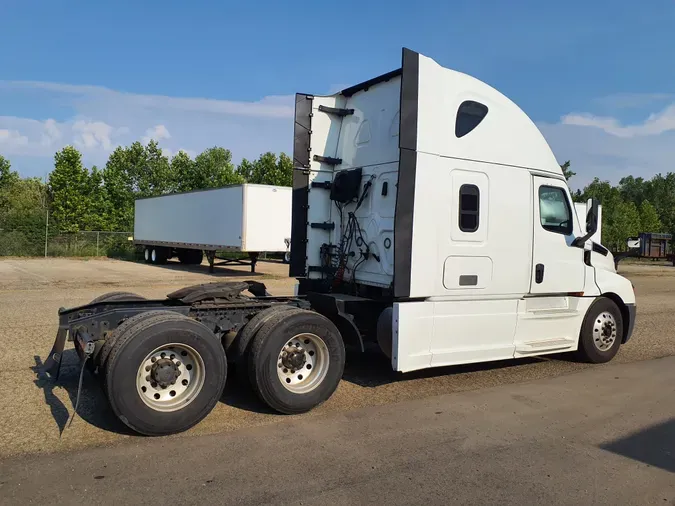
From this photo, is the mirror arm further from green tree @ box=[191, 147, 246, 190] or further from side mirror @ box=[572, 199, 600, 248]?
green tree @ box=[191, 147, 246, 190]

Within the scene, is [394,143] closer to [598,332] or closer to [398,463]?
[398,463]

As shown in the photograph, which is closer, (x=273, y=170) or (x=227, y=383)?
(x=227, y=383)

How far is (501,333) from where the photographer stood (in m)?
6.66

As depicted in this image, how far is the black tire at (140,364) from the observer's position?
4539 millimetres

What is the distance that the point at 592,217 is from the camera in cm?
731

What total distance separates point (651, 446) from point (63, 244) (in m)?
35.0

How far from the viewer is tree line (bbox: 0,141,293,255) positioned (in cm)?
4291

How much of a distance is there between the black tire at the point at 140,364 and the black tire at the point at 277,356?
14.0 inches

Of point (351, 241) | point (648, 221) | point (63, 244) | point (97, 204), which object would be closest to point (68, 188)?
point (97, 204)

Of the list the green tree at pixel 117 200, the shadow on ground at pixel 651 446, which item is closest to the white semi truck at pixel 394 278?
the shadow on ground at pixel 651 446

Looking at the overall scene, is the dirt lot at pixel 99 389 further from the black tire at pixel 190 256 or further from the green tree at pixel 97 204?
the green tree at pixel 97 204

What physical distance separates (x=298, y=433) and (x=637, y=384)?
175 inches

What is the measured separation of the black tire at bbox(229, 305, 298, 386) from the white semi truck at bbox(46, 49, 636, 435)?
2 cm

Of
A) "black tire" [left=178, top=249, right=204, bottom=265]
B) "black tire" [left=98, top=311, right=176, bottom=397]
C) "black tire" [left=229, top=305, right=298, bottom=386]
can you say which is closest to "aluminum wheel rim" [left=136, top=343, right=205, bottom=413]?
"black tire" [left=98, top=311, right=176, bottom=397]
